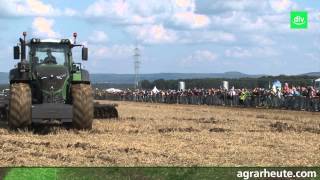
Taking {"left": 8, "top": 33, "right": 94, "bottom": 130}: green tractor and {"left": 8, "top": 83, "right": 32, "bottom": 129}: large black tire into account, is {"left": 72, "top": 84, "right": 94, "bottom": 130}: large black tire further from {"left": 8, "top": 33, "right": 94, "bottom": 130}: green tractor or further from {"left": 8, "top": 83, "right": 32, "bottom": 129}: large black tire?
{"left": 8, "top": 83, "right": 32, "bottom": 129}: large black tire

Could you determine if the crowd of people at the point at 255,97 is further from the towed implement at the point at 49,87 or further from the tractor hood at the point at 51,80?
the tractor hood at the point at 51,80

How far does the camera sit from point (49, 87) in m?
17.1

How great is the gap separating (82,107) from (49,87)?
4.91 feet

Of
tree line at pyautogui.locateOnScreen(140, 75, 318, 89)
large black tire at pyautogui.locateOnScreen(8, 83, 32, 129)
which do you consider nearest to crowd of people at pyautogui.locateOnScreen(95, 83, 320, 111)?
tree line at pyautogui.locateOnScreen(140, 75, 318, 89)

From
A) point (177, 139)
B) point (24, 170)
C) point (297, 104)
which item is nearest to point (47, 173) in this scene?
point (24, 170)

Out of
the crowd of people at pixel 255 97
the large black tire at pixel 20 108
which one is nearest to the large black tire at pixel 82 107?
the large black tire at pixel 20 108

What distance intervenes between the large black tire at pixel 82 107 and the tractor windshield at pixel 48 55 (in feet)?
6.13

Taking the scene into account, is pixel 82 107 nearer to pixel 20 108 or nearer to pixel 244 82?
pixel 20 108

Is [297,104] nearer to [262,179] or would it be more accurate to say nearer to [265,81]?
[265,81]

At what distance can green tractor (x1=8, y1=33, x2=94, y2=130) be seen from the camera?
1598 centimetres

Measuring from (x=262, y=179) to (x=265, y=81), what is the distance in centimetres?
4503

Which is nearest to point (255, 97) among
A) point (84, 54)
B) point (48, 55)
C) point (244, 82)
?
point (244, 82)

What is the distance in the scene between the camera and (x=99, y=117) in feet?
73.4

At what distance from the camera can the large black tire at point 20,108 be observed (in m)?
16.0
